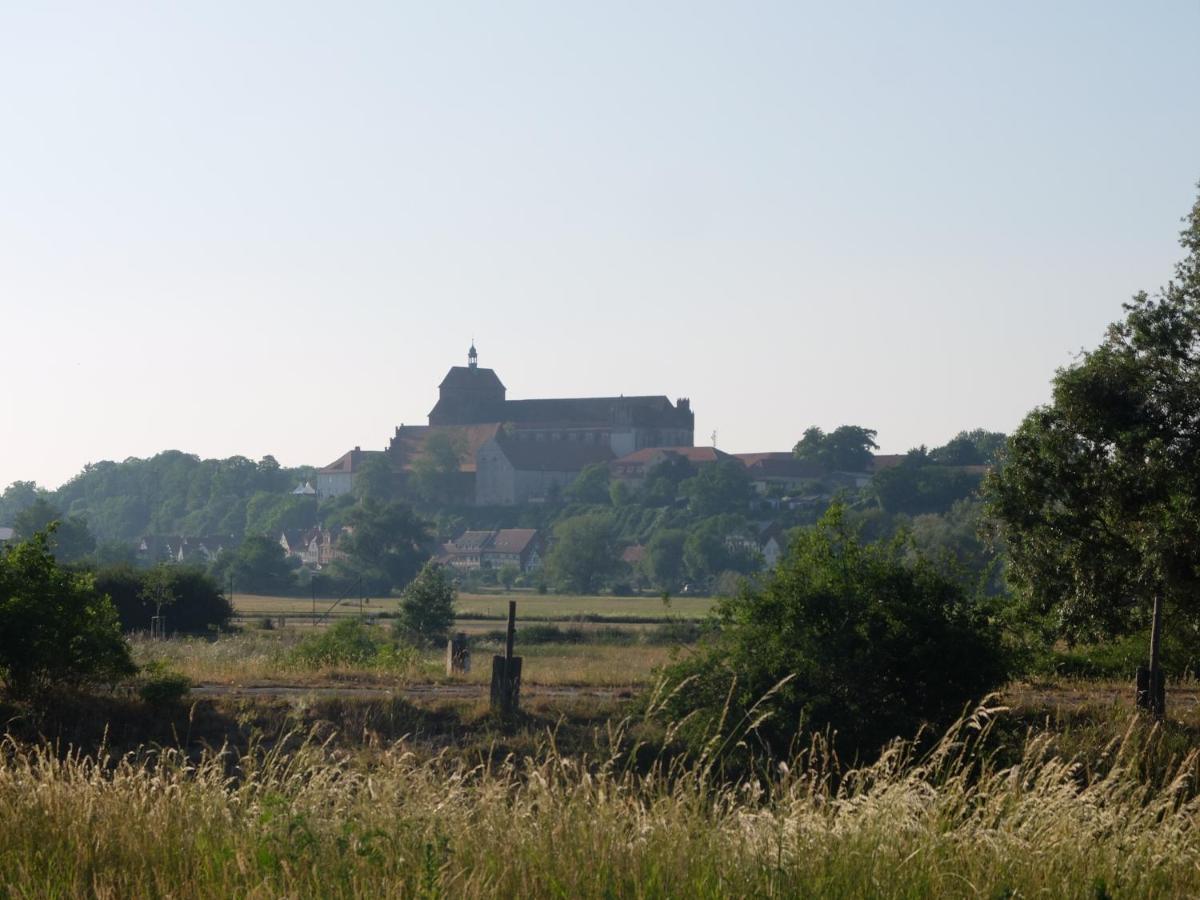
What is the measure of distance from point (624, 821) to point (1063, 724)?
11.2 meters

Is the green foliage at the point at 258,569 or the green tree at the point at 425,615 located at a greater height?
the green tree at the point at 425,615

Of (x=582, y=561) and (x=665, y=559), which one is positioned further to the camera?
(x=665, y=559)

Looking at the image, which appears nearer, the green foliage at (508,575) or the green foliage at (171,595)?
the green foliage at (171,595)

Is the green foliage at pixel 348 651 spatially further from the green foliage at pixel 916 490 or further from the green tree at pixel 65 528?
the green foliage at pixel 916 490

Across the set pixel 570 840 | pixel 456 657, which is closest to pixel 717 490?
pixel 456 657

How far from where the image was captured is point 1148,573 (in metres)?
17.2

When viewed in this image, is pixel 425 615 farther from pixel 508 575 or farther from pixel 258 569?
pixel 508 575

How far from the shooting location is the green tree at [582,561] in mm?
128375

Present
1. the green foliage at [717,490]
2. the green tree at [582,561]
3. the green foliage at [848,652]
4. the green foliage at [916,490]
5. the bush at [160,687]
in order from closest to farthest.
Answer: the green foliage at [848,652], the bush at [160,687], the green tree at [582,561], the green foliage at [916,490], the green foliage at [717,490]

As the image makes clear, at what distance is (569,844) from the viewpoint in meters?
5.86

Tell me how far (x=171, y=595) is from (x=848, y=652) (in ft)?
101

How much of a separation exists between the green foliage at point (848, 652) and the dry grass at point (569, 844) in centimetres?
764

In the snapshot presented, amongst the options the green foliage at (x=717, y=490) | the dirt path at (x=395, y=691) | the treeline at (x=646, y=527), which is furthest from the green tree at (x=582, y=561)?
the dirt path at (x=395, y=691)

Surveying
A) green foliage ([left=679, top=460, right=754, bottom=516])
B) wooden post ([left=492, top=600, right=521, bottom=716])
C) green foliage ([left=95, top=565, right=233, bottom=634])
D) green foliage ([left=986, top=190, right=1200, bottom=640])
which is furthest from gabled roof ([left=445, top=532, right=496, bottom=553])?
wooden post ([left=492, top=600, right=521, bottom=716])
